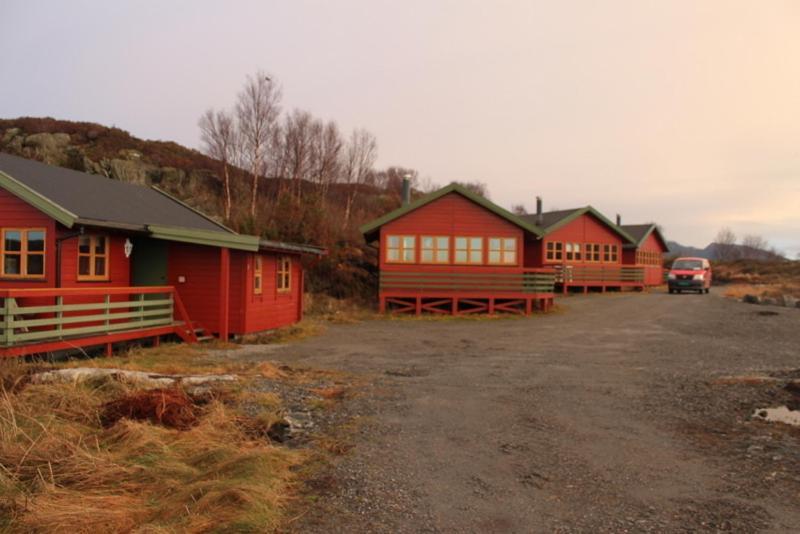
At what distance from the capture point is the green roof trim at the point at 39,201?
40.3 ft

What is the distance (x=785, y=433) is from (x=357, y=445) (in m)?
5.15

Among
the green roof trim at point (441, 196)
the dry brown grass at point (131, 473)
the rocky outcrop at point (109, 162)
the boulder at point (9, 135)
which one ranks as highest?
the boulder at point (9, 135)

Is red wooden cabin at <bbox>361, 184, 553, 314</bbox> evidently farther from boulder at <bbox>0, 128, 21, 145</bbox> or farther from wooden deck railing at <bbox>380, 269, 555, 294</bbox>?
boulder at <bbox>0, 128, 21, 145</bbox>

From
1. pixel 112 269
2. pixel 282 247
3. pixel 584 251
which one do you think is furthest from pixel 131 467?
pixel 584 251

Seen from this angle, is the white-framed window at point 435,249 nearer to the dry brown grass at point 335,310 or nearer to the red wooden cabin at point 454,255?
the red wooden cabin at point 454,255

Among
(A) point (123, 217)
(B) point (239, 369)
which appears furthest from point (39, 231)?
(B) point (239, 369)

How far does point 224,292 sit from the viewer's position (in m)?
14.8

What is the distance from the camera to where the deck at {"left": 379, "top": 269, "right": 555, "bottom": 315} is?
23.7 m

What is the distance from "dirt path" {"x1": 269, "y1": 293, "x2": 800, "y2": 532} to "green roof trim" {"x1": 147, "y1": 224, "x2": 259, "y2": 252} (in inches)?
113

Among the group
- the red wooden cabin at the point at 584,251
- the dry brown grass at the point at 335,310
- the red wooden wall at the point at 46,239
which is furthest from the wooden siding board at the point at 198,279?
the red wooden cabin at the point at 584,251

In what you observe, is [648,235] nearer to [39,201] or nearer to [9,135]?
[39,201]

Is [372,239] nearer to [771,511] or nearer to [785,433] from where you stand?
[785,433]

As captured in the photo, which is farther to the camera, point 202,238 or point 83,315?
point 202,238

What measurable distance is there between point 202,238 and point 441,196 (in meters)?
11.8
